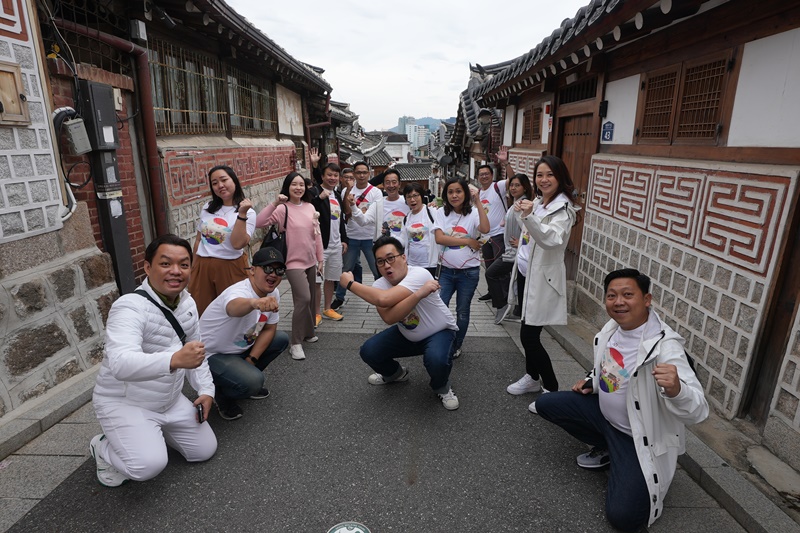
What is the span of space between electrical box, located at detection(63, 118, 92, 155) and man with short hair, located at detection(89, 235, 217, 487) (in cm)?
205

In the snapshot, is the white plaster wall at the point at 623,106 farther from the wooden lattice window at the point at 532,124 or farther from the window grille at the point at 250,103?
the window grille at the point at 250,103

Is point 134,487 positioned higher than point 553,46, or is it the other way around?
point 553,46

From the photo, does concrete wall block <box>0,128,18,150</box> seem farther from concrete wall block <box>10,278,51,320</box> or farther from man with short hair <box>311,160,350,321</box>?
man with short hair <box>311,160,350,321</box>

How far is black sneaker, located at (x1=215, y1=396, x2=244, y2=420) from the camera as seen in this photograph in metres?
3.73

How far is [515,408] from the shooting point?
394 centimetres

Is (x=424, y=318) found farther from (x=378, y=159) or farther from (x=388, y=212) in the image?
(x=378, y=159)

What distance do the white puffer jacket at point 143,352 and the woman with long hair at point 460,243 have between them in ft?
8.20

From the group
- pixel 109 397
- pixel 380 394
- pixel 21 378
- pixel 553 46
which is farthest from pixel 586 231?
pixel 21 378

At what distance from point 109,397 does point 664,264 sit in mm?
4644

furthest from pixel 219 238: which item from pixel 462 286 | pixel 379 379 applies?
pixel 462 286

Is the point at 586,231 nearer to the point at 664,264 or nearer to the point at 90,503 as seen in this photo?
the point at 664,264

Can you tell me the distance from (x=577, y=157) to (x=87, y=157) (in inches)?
241

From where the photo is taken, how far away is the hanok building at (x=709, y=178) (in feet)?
9.91

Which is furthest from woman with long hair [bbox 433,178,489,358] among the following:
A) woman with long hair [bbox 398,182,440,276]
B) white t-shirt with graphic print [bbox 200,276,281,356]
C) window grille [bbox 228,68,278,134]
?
window grille [bbox 228,68,278,134]
